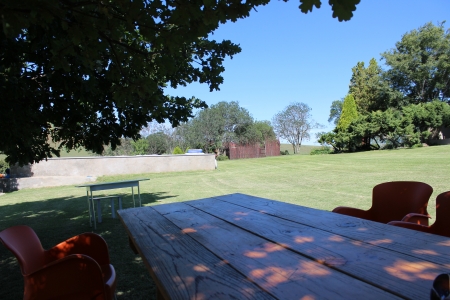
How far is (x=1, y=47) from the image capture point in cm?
301

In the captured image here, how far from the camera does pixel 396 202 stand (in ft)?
9.04

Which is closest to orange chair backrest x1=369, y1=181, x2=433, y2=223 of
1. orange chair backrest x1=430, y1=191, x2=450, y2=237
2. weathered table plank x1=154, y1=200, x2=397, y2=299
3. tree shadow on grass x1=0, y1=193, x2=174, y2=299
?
orange chair backrest x1=430, y1=191, x2=450, y2=237

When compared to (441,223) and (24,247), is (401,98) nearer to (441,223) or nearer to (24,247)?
(441,223)

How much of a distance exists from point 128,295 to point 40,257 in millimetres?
1005

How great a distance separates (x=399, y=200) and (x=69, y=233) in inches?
210

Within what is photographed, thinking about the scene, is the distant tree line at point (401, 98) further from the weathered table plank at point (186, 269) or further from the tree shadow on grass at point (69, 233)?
the weathered table plank at point (186, 269)

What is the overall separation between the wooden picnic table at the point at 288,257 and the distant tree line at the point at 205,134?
2471 centimetres

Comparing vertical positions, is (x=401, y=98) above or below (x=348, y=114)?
above

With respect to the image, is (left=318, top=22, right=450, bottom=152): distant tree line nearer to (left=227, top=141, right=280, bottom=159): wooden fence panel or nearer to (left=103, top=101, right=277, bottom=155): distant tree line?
(left=227, top=141, right=280, bottom=159): wooden fence panel

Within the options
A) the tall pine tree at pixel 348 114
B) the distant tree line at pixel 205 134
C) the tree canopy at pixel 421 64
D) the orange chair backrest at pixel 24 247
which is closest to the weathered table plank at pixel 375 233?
the orange chair backrest at pixel 24 247

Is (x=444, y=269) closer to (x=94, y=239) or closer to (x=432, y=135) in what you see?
(x=94, y=239)

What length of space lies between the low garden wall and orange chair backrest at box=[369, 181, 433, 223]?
14036 mm

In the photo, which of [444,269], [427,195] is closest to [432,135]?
[427,195]

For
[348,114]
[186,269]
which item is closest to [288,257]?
[186,269]
